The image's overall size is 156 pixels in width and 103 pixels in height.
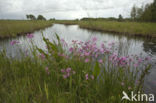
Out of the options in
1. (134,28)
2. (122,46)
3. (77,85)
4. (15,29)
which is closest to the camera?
(77,85)

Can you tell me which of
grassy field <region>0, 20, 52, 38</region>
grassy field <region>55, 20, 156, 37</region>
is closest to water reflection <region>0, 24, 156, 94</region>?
grassy field <region>0, 20, 52, 38</region>

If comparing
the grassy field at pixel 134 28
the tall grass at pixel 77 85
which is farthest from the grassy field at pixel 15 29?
the grassy field at pixel 134 28

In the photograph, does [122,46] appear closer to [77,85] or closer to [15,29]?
[77,85]

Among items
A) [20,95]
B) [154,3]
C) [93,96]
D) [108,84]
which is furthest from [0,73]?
[154,3]

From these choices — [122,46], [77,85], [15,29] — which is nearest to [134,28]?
[122,46]

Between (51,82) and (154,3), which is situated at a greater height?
(154,3)

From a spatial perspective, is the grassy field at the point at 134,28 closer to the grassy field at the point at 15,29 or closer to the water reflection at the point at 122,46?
the water reflection at the point at 122,46

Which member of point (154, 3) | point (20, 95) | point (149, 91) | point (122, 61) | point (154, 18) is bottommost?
point (149, 91)

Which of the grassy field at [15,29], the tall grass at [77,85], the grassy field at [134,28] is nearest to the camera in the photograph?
the tall grass at [77,85]

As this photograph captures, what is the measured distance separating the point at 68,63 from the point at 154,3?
37.6 metres

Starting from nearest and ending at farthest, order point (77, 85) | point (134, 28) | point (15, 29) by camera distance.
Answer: point (77, 85)
point (15, 29)
point (134, 28)

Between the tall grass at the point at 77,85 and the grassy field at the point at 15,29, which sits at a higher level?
the grassy field at the point at 15,29

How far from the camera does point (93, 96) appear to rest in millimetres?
2062

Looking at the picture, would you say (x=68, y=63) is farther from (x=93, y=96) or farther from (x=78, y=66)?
(x=93, y=96)
